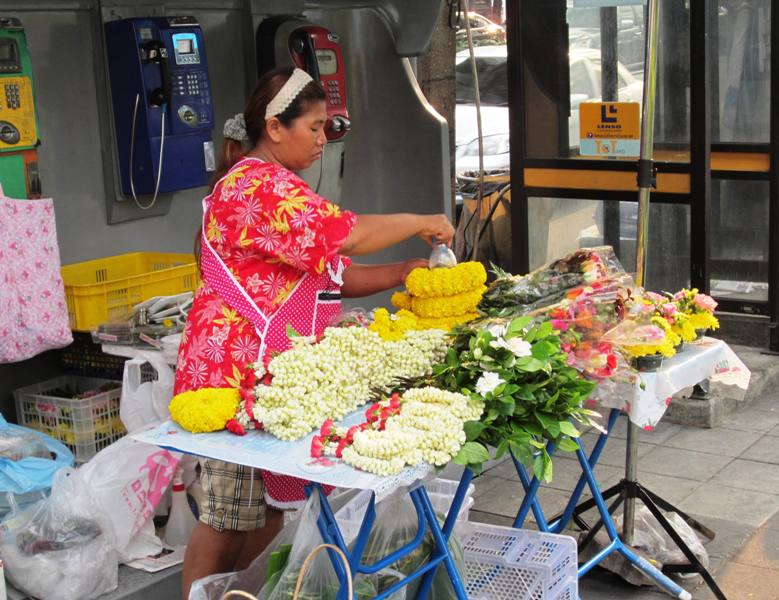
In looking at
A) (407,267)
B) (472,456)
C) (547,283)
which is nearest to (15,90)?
(407,267)

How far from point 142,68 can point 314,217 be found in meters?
2.08

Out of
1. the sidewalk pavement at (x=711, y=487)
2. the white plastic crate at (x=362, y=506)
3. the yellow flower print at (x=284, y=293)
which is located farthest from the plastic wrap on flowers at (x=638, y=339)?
the sidewalk pavement at (x=711, y=487)

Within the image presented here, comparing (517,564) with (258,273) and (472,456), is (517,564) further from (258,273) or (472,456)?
(258,273)

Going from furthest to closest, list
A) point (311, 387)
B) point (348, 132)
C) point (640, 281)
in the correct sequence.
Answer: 1. point (348, 132)
2. point (640, 281)
3. point (311, 387)

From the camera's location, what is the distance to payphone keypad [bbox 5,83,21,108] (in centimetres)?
470

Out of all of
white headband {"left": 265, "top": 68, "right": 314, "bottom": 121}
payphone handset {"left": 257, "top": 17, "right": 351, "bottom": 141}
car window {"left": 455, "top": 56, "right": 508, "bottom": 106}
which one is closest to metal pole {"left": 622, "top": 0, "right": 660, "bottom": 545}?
white headband {"left": 265, "top": 68, "right": 314, "bottom": 121}

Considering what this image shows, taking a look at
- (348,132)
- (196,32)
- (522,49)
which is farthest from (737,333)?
(196,32)

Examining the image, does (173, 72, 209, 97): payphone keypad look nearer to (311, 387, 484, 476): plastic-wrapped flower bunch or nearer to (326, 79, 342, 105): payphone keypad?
(326, 79, 342, 105): payphone keypad

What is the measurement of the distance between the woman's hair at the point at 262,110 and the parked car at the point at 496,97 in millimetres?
3389

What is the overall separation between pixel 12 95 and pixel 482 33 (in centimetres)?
1190

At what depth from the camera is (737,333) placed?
6.97 meters

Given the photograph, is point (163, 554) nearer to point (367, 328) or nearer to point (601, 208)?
point (367, 328)

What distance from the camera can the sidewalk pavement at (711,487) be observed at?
4.40m

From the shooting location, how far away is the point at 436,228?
145 inches
